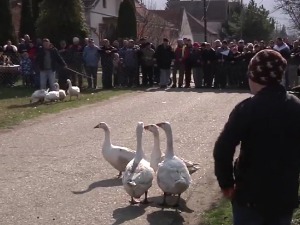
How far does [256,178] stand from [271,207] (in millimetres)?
214

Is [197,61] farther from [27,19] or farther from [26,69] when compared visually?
[27,19]

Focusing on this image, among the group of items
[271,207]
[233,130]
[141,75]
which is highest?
[233,130]

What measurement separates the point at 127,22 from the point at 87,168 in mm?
34485

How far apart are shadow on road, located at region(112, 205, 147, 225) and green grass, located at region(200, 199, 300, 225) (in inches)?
31.0

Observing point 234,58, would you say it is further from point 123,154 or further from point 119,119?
point 123,154

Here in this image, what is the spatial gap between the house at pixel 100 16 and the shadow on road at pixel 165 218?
1759 inches

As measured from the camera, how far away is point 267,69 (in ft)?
15.1

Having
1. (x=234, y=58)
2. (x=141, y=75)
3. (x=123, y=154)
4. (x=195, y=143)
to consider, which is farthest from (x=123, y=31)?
(x=123, y=154)

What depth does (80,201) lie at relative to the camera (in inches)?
348

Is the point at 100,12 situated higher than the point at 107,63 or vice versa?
the point at 100,12

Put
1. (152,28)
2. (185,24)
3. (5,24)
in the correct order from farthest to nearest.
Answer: (185,24) < (152,28) < (5,24)

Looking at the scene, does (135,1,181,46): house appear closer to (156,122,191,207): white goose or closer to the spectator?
the spectator

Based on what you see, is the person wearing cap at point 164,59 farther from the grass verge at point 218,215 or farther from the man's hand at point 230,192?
the man's hand at point 230,192

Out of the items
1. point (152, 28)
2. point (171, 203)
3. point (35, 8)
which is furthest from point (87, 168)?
point (152, 28)
